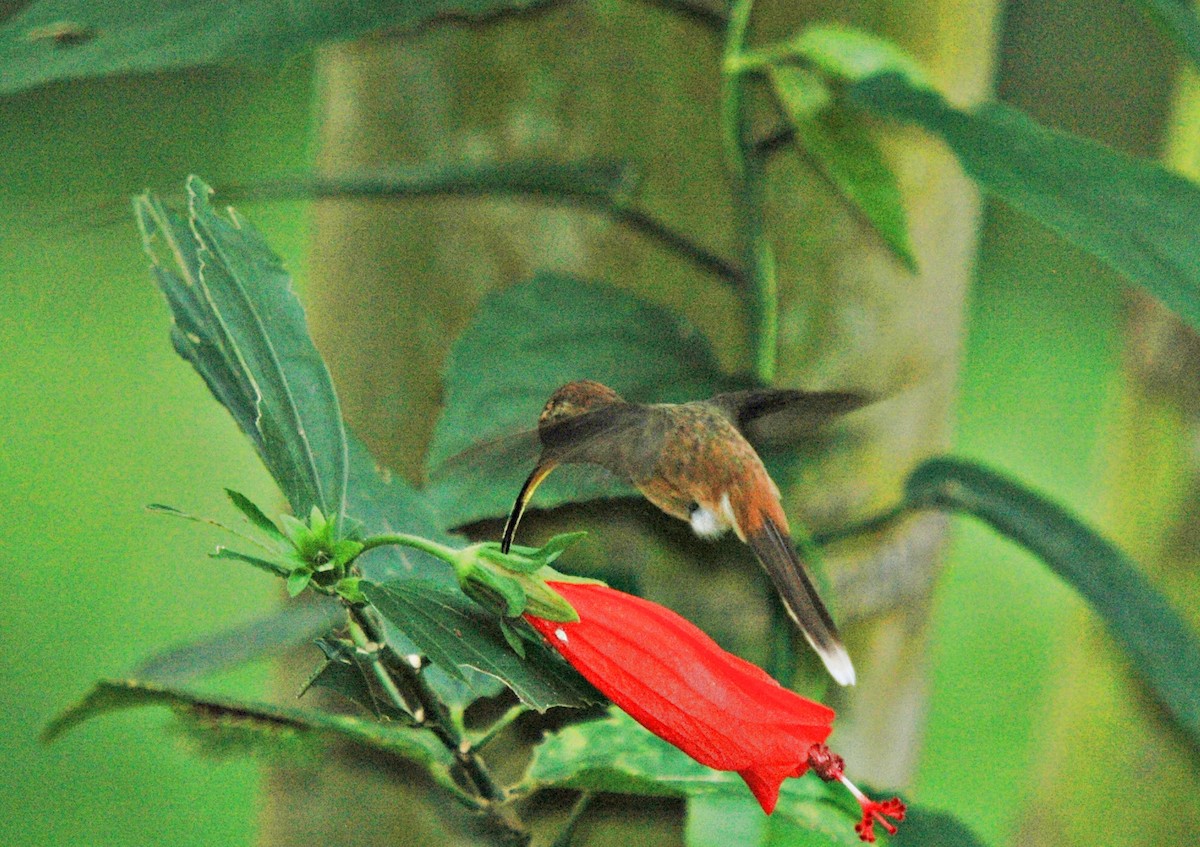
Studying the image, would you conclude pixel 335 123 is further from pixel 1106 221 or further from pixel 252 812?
pixel 252 812

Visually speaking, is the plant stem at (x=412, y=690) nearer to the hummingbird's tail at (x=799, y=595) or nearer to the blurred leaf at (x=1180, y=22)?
the hummingbird's tail at (x=799, y=595)

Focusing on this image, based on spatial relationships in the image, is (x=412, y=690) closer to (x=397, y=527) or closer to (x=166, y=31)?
(x=397, y=527)

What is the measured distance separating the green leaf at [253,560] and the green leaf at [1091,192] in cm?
17

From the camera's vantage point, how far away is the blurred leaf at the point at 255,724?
0.72 ft

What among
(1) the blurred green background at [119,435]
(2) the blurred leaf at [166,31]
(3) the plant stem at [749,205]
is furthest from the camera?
(1) the blurred green background at [119,435]

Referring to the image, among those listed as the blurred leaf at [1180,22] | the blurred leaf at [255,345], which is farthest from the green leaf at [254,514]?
the blurred leaf at [1180,22]

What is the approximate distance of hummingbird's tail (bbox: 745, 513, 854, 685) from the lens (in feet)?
0.52

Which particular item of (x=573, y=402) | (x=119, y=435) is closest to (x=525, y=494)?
(x=573, y=402)

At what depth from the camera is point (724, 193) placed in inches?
15.3

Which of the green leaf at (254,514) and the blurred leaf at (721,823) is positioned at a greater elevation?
the green leaf at (254,514)

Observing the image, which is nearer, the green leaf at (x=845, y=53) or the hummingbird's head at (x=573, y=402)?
the hummingbird's head at (x=573, y=402)

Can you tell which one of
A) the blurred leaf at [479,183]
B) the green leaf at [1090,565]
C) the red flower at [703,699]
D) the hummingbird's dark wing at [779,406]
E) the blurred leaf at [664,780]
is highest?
the blurred leaf at [479,183]

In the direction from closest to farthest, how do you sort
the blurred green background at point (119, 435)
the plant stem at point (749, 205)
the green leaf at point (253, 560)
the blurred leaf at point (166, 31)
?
the green leaf at point (253, 560) → the blurred leaf at point (166, 31) → the plant stem at point (749, 205) → the blurred green background at point (119, 435)

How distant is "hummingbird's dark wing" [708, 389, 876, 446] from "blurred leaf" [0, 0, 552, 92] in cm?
16
